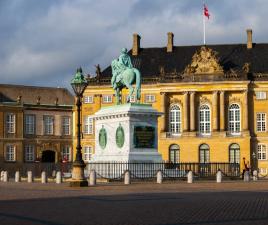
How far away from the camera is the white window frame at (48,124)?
89.4 m

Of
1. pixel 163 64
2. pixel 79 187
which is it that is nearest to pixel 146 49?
pixel 163 64

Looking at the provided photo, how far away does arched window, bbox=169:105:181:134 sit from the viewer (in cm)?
7619

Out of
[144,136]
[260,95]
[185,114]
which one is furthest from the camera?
[185,114]

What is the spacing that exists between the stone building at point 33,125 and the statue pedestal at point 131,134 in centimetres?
4750

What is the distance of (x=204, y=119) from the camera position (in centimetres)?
7550

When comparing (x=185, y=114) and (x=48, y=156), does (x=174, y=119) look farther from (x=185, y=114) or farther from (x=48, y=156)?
(x=48, y=156)

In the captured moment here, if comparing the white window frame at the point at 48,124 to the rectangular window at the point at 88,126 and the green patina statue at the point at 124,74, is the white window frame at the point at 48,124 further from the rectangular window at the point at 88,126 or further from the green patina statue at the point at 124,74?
the green patina statue at the point at 124,74

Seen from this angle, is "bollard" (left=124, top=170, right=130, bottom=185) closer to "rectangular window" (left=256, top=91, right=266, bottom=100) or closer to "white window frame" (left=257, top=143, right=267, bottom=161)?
"white window frame" (left=257, top=143, right=267, bottom=161)

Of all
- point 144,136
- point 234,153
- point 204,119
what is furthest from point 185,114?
point 144,136

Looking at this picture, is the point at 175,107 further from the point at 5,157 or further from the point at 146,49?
the point at 5,157

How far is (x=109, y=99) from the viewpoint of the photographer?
78875 millimetres

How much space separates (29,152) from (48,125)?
15.9ft

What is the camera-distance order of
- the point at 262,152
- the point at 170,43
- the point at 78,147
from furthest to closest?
the point at 170,43, the point at 262,152, the point at 78,147

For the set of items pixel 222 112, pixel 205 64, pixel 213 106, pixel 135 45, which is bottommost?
pixel 222 112
